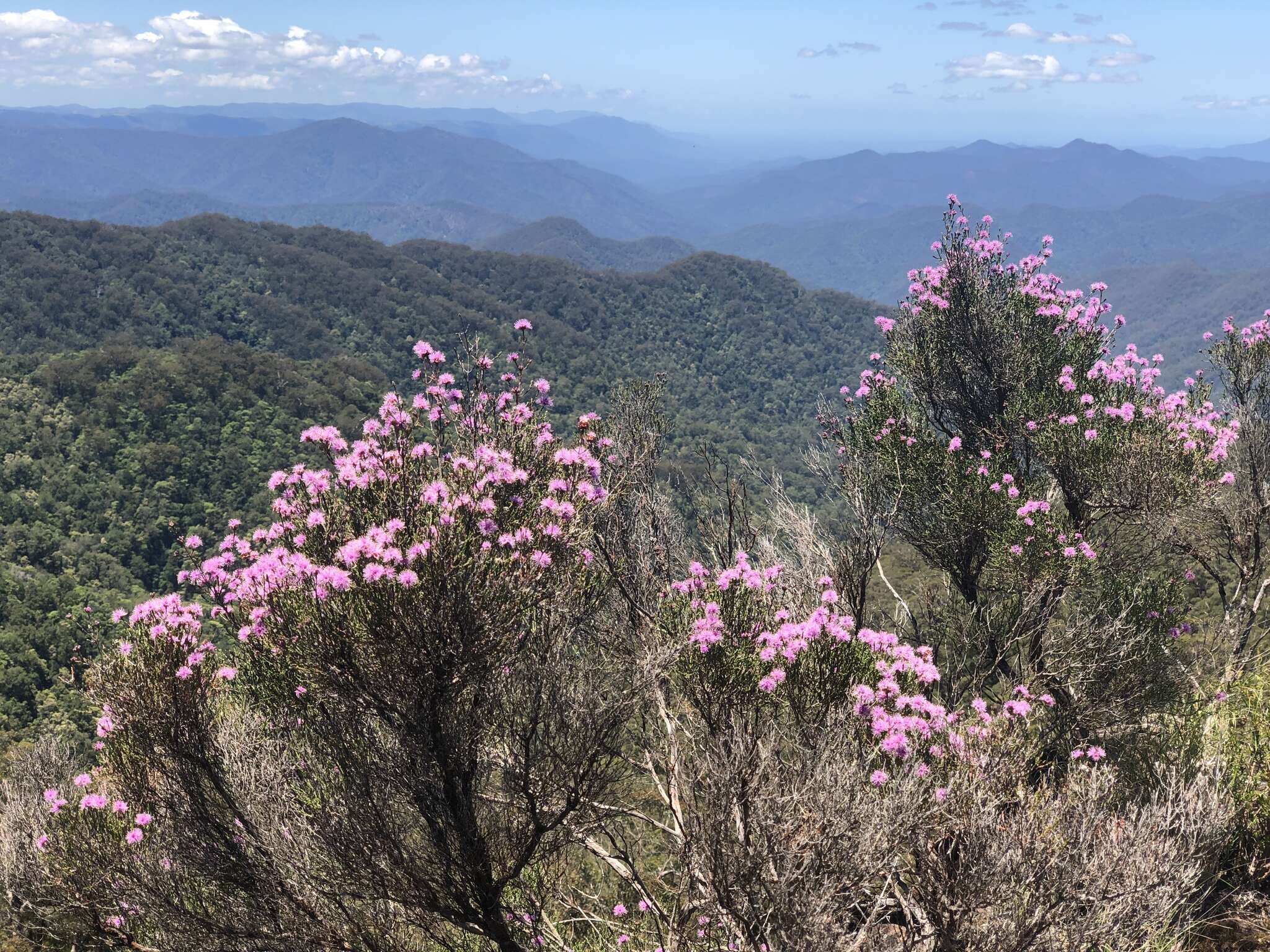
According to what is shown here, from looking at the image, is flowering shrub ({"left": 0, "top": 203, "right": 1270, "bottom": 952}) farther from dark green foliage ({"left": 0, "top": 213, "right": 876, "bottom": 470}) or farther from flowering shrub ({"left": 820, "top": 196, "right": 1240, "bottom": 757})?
dark green foliage ({"left": 0, "top": 213, "right": 876, "bottom": 470})

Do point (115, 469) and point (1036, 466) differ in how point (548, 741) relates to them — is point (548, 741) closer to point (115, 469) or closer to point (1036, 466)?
point (1036, 466)

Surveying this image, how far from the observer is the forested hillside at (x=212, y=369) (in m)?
55.9

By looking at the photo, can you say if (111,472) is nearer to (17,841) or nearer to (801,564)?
(17,841)

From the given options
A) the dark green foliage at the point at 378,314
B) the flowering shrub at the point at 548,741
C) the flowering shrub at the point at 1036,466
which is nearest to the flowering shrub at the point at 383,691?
the flowering shrub at the point at 548,741

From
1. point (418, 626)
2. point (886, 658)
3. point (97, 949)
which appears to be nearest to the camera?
point (418, 626)

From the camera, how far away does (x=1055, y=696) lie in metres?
10.1

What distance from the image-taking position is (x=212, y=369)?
83.8 m

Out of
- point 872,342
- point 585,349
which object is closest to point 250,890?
point 585,349

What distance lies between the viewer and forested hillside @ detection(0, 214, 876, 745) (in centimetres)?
5594

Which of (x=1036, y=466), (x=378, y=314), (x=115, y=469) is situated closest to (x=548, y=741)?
(x=1036, y=466)

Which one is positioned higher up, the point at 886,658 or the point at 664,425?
the point at 664,425

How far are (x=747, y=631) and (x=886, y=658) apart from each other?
1.16 metres

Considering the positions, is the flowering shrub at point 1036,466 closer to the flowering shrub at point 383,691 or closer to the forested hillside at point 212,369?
the forested hillside at point 212,369

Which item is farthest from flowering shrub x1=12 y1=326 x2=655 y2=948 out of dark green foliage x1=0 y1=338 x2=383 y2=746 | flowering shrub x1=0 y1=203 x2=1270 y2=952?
dark green foliage x1=0 y1=338 x2=383 y2=746
